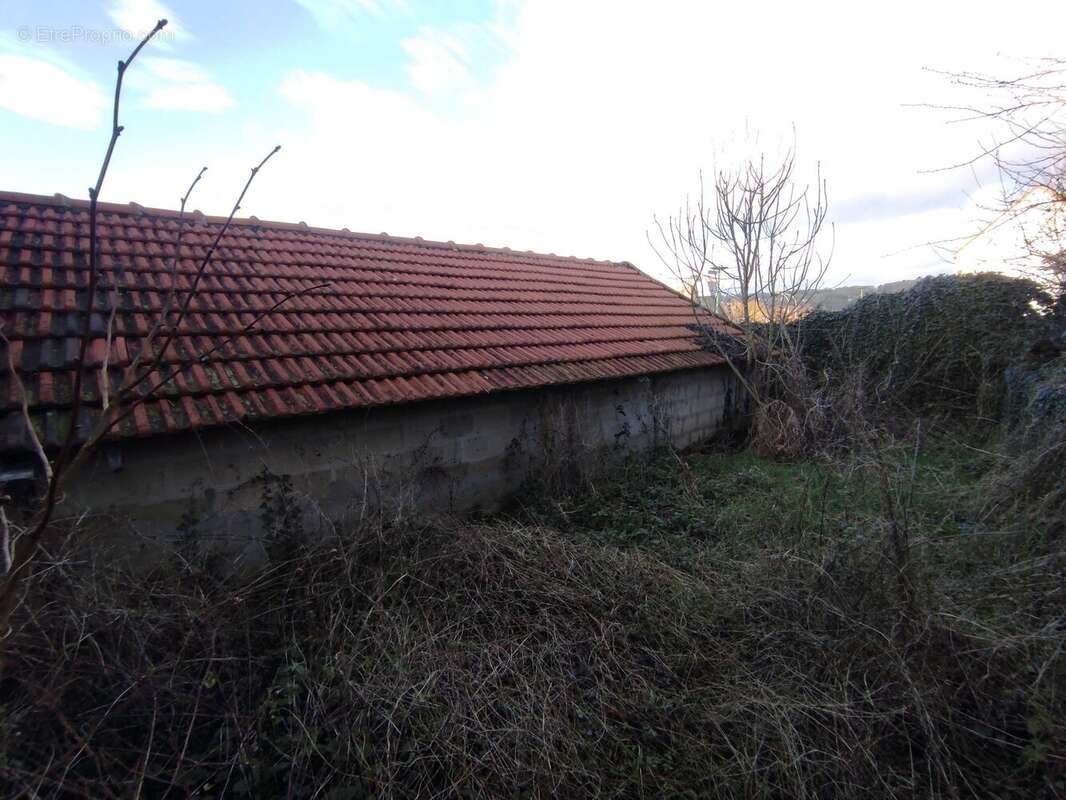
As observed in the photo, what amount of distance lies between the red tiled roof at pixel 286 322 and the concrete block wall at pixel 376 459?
0.84ft

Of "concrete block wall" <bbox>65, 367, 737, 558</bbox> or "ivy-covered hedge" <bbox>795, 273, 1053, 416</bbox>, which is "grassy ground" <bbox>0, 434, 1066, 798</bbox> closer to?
"concrete block wall" <bbox>65, 367, 737, 558</bbox>

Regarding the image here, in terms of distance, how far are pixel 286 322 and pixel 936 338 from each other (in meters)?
10.9

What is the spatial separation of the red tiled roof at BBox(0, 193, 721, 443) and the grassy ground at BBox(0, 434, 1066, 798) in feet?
4.60

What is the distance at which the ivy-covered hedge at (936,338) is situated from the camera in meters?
9.20

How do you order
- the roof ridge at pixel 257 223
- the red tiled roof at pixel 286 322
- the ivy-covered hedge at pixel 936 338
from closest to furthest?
the red tiled roof at pixel 286 322, the roof ridge at pixel 257 223, the ivy-covered hedge at pixel 936 338

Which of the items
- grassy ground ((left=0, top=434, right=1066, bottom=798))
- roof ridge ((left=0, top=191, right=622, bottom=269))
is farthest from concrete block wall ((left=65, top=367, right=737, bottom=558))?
roof ridge ((left=0, top=191, right=622, bottom=269))

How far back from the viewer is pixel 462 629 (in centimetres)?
376

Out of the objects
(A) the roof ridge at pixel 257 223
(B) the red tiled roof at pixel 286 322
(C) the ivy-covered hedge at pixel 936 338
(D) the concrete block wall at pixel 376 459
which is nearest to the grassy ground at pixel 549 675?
(D) the concrete block wall at pixel 376 459

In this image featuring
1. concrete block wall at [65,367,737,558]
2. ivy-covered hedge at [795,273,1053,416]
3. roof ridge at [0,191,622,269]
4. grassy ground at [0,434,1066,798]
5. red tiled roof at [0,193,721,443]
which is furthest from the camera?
ivy-covered hedge at [795,273,1053,416]

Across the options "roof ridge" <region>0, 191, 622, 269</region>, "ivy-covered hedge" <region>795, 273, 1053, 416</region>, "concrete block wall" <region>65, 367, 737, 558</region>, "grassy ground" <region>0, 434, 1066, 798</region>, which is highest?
"roof ridge" <region>0, 191, 622, 269</region>

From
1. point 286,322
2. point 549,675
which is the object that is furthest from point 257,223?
point 549,675

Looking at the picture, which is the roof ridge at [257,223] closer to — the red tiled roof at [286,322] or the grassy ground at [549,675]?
the red tiled roof at [286,322]

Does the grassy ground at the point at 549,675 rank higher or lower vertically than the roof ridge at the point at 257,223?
lower

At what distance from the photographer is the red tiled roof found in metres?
4.27
